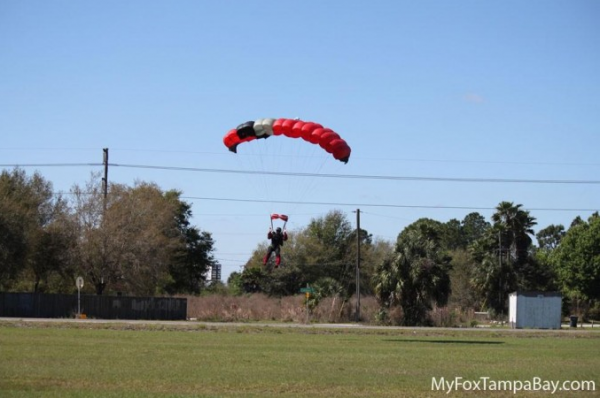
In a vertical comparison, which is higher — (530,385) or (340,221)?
(340,221)

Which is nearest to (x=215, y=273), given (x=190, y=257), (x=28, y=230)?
(x=190, y=257)

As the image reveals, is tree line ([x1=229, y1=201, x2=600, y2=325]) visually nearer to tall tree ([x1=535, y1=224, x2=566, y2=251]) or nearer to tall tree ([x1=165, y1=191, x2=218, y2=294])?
tall tree ([x1=165, y1=191, x2=218, y2=294])

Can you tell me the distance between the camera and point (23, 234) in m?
57.4

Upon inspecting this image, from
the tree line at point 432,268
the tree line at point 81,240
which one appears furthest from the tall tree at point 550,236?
the tree line at point 81,240

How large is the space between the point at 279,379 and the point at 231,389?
2095 millimetres

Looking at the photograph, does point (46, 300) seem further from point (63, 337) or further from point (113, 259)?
point (63, 337)

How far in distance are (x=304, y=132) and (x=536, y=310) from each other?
91.4 feet

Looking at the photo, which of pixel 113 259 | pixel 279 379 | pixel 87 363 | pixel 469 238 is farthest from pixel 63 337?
pixel 469 238

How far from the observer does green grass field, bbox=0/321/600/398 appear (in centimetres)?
1833

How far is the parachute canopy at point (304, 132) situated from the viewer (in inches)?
1249

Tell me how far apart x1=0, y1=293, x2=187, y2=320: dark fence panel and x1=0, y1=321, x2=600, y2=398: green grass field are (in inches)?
581

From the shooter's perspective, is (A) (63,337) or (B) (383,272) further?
(B) (383,272)

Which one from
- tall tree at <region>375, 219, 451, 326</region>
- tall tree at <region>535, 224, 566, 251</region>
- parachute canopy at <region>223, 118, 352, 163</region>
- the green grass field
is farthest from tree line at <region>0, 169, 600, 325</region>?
tall tree at <region>535, 224, 566, 251</region>

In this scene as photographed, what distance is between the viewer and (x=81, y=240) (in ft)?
203
